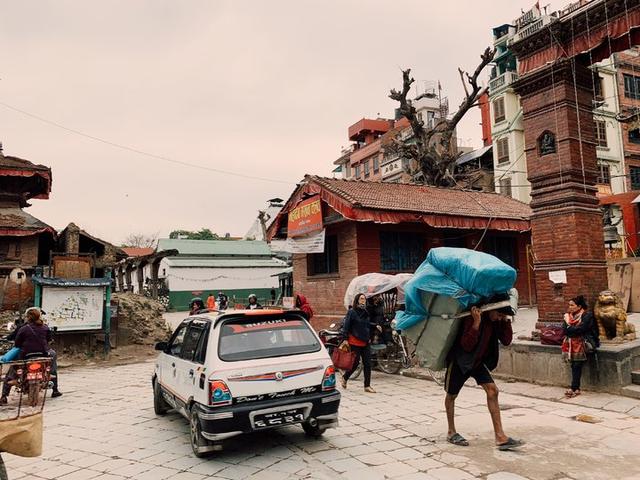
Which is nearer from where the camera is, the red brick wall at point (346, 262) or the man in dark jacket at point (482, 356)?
the man in dark jacket at point (482, 356)

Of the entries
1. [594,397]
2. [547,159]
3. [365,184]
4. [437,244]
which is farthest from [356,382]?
[365,184]

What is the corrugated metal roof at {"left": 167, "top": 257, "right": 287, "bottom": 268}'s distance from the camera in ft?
120

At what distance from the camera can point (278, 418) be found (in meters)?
5.38

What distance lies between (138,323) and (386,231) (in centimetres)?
978

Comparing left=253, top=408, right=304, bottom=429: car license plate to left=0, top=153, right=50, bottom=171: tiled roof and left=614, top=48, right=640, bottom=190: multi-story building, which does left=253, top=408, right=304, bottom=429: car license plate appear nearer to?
left=0, top=153, right=50, bottom=171: tiled roof

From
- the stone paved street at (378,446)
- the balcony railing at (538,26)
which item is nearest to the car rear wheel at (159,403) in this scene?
the stone paved street at (378,446)

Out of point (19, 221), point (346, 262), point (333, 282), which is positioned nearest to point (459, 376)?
point (346, 262)

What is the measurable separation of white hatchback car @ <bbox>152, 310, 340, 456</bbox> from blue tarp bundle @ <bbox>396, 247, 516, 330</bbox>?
1.33 m

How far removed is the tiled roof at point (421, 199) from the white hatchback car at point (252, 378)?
8.59m

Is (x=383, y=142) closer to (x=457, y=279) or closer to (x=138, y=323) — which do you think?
(x=138, y=323)

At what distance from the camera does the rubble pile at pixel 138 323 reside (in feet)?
55.7

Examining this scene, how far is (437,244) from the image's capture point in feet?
55.1

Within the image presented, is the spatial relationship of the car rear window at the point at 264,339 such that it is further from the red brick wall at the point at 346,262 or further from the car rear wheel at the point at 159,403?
the red brick wall at the point at 346,262

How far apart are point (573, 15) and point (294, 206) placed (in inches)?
457
